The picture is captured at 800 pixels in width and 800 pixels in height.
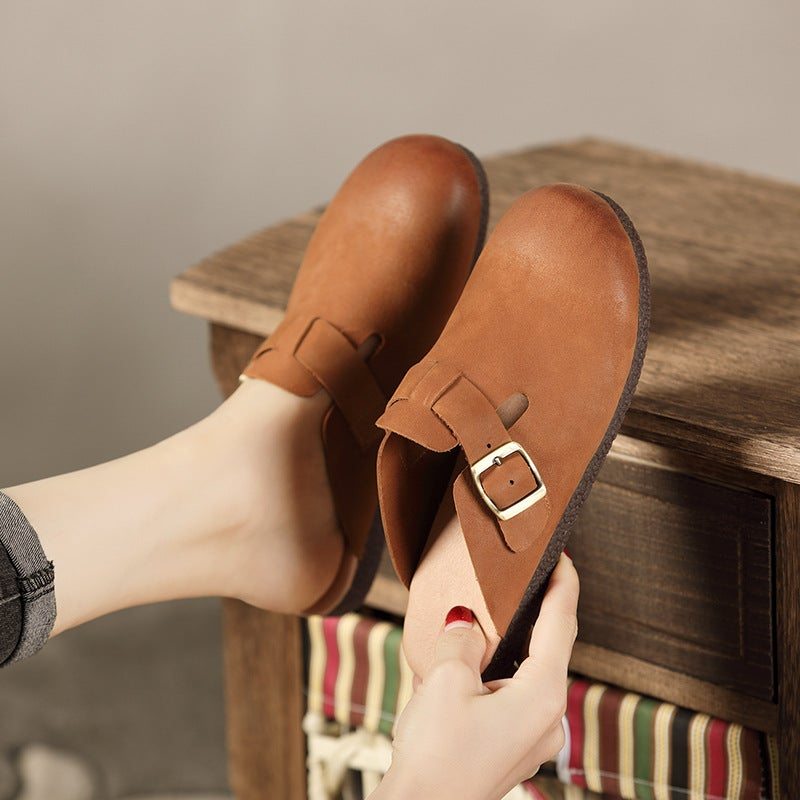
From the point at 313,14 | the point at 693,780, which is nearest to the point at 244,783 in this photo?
the point at 693,780

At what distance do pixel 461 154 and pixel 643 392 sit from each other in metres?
0.20

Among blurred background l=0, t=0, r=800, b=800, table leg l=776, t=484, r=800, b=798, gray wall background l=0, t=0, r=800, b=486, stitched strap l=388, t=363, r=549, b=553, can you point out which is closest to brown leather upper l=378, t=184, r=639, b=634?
stitched strap l=388, t=363, r=549, b=553

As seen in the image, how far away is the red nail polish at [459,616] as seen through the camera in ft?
2.32

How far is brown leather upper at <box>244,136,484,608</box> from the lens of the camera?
0.79m

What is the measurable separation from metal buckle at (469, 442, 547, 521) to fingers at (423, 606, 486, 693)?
64 millimetres

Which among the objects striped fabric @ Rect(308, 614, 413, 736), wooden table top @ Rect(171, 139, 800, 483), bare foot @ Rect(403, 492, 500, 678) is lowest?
striped fabric @ Rect(308, 614, 413, 736)

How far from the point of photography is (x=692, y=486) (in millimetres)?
710

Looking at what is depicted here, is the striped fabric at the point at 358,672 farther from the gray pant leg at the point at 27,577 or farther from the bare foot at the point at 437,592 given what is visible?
the gray pant leg at the point at 27,577

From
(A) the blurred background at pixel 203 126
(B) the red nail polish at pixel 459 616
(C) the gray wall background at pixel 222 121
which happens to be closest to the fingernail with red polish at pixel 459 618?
(B) the red nail polish at pixel 459 616

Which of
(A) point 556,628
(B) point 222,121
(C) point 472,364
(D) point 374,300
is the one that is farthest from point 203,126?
(A) point 556,628

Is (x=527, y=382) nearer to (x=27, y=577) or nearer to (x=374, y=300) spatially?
(x=374, y=300)

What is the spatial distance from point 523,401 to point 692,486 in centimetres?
10

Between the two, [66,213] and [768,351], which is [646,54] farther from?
[768,351]

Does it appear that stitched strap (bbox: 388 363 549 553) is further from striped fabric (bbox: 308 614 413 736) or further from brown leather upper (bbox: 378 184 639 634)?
striped fabric (bbox: 308 614 413 736)
